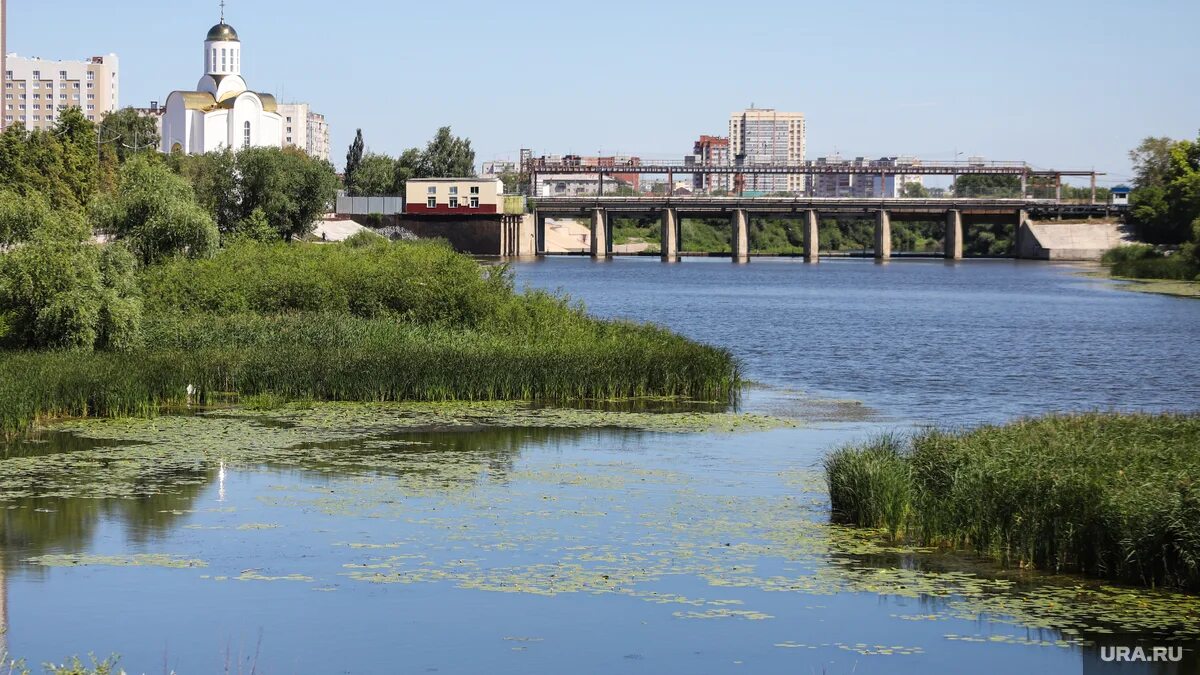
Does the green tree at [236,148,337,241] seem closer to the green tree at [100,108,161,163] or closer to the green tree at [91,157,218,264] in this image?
the green tree at [100,108,161,163]

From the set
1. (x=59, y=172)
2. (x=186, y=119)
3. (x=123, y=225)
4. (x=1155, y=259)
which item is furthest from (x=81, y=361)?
(x=186, y=119)

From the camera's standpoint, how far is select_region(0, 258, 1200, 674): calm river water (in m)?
17.1

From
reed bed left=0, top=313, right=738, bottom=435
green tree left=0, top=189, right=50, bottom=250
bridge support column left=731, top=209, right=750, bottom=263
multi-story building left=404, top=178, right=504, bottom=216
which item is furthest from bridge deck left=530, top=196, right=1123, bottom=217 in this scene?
green tree left=0, top=189, right=50, bottom=250

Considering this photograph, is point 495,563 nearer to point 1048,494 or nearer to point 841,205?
point 1048,494

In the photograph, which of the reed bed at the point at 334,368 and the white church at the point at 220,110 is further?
the white church at the point at 220,110

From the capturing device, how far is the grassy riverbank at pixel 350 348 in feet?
117

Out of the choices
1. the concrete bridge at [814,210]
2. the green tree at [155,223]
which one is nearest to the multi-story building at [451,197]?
the concrete bridge at [814,210]

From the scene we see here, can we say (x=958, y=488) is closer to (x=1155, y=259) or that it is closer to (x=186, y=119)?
(x=1155, y=259)

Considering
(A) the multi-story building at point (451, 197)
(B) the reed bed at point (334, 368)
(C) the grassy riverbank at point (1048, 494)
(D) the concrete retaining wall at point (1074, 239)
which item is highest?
(A) the multi-story building at point (451, 197)

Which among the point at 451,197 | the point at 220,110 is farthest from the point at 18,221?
the point at 451,197

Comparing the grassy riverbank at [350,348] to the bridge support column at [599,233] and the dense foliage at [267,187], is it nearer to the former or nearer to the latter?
the dense foliage at [267,187]

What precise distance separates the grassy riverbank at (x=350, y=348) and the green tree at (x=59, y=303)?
0.83 m

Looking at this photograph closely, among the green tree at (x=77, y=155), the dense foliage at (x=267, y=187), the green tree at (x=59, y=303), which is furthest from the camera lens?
the dense foliage at (x=267, y=187)
